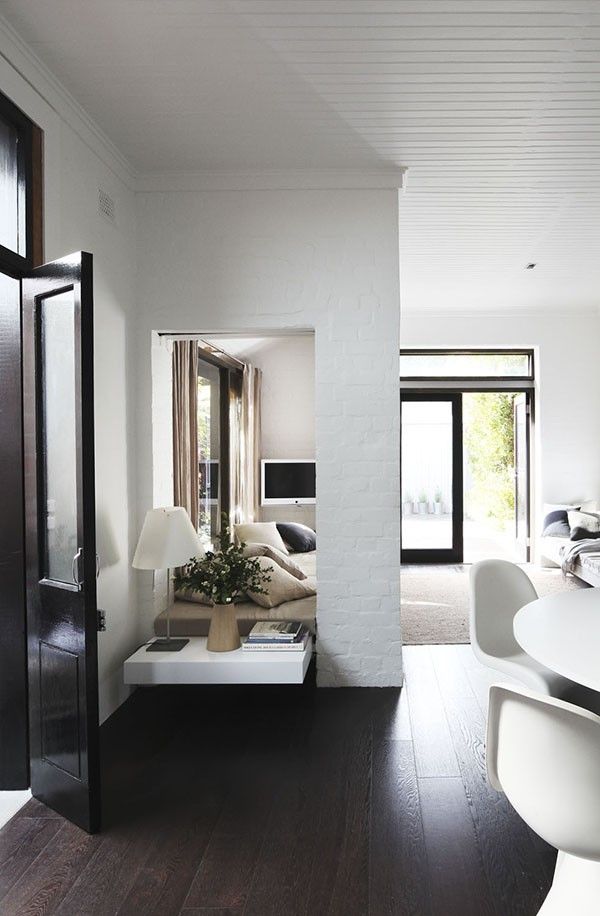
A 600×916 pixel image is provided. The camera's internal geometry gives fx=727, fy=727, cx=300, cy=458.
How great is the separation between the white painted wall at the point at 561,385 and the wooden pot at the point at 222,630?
4808mm

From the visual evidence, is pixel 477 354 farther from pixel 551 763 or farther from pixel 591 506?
pixel 551 763

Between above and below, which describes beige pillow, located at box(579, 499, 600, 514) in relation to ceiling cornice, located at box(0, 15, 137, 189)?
below

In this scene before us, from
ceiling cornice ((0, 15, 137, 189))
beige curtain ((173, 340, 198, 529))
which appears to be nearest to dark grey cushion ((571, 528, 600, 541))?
beige curtain ((173, 340, 198, 529))

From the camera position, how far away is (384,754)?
3141 millimetres

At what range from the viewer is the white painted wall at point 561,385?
305 inches

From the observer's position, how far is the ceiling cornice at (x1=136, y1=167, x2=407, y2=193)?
391 centimetres

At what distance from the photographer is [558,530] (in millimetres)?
7238

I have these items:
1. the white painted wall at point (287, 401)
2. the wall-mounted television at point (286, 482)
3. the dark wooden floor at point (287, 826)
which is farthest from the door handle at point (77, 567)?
the white painted wall at point (287, 401)

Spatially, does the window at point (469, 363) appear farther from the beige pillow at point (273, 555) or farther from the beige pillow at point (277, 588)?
the beige pillow at point (277, 588)

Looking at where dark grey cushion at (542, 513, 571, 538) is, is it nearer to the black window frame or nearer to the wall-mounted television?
the black window frame

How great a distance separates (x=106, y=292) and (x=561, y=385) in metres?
5.64

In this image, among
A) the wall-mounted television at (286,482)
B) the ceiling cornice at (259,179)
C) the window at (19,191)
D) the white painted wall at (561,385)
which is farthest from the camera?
the white painted wall at (561,385)

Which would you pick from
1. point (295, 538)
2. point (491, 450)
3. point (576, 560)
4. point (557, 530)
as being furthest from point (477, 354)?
point (295, 538)

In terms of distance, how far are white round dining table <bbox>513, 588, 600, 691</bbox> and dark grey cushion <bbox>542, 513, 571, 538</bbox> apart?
4.43 meters
